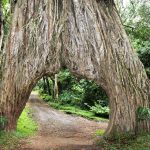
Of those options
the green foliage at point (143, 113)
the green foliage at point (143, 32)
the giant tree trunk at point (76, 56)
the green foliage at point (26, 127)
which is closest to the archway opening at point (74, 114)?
A: the green foliage at point (26, 127)

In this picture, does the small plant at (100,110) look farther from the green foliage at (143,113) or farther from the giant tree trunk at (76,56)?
the green foliage at (143,113)

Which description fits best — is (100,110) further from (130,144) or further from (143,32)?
(130,144)

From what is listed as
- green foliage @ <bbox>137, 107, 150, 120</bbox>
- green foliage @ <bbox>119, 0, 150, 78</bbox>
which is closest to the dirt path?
green foliage @ <bbox>137, 107, 150, 120</bbox>

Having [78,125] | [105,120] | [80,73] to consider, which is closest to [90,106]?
[105,120]

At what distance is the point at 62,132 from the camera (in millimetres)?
15008

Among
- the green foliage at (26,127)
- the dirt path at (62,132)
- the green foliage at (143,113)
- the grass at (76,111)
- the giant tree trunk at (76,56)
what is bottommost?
the dirt path at (62,132)

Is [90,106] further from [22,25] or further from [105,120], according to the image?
[22,25]

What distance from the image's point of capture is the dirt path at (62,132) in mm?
11219

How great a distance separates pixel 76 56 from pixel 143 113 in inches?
117

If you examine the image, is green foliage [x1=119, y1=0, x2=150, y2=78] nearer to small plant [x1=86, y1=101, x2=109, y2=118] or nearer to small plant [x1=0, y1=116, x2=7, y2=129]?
small plant [x1=86, y1=101, x2=109, y2=118]

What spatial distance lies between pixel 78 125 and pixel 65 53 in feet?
19.8

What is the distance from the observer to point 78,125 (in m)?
17.1

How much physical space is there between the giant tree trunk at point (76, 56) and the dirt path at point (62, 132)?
1.26 m

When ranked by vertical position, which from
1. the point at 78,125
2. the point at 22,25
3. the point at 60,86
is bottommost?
the point at 78,125
